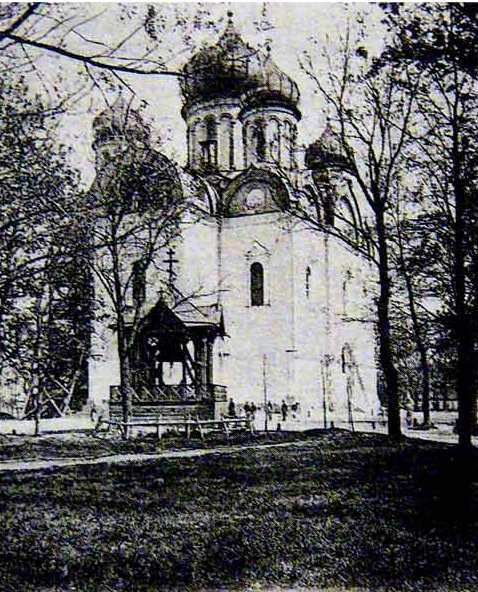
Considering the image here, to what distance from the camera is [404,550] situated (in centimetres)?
328

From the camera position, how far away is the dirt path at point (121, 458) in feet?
13.8

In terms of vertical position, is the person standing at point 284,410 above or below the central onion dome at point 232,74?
below

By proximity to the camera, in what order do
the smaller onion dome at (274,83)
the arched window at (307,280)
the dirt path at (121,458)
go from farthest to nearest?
the arched window at (307,280) → the dirt path at (121,458) → the smaller onion dome at (274,83)

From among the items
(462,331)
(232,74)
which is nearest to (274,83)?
(232,74)

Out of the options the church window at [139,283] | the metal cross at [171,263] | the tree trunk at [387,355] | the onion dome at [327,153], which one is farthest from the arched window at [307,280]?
the church window at [139,283]

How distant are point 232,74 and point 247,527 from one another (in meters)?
2.61

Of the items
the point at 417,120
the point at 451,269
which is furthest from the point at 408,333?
the point at 417,120

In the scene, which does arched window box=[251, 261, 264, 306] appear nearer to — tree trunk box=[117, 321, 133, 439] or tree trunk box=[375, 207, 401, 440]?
tree trunk box=[375, 207, 401, 440]

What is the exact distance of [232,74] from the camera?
4.38m

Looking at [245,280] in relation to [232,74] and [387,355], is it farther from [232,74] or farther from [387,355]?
[232,74]

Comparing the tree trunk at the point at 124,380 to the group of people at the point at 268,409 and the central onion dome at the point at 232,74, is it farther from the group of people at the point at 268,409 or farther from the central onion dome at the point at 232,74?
the central onion dome at the point at 232,74

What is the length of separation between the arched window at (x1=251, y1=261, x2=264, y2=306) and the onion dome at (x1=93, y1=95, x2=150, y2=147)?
1108 mm

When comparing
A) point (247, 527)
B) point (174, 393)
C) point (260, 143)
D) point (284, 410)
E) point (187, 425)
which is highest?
point (260, 143)

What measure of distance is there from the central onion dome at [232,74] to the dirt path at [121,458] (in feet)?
6.90
